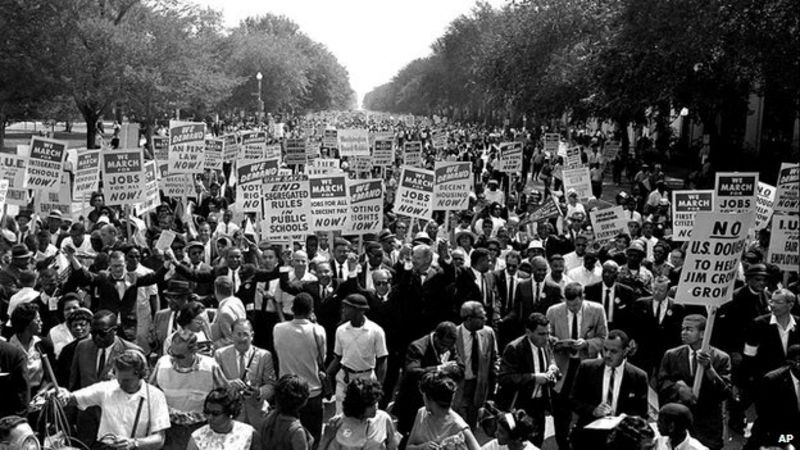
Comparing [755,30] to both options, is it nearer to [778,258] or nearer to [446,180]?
[446,180]

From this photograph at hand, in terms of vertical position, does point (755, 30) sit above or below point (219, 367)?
above

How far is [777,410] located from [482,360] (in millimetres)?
2349

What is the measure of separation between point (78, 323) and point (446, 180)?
8.82m

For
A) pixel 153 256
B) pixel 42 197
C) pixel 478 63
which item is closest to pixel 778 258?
pixel 153 256

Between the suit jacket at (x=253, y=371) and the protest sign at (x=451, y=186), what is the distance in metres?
8.54

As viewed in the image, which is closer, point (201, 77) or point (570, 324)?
→ point (570, 324)

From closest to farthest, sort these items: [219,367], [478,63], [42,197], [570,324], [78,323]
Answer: [219,367], [78,323], [570,324], [42,197], [478,63]

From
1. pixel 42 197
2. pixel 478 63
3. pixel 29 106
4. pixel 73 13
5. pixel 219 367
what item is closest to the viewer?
pixel 219 367

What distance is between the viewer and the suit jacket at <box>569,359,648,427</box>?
745 cm

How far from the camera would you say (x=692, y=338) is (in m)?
7.95

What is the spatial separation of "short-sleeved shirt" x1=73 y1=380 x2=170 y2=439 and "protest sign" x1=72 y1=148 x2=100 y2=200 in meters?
10.8

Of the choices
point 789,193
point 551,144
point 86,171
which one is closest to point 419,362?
point 789,193

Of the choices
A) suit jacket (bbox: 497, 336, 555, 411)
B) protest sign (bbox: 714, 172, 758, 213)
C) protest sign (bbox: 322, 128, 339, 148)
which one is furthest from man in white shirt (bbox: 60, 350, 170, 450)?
→ protest sign (bbox: 322, 128, 339, 148)

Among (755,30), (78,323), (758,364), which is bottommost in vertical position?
(758,364)
